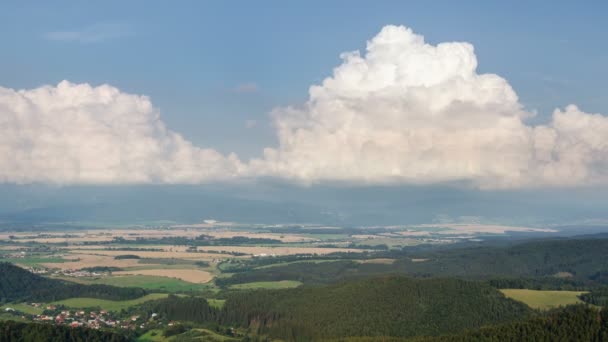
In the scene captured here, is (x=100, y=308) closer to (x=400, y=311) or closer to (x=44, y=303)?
(x=44, y=303)

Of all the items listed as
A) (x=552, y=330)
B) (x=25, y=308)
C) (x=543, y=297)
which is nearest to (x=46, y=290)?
(x=25, y=308)

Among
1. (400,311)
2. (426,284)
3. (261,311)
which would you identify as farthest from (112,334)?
(426,284)

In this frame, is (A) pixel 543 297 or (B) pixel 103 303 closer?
(A) pixel 543 297

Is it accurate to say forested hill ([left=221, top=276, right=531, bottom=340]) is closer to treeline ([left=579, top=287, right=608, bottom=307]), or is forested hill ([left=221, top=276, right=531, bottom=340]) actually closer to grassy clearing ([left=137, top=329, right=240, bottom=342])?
grassy clearing ([left=137, top=329, right=240, bottom=342])

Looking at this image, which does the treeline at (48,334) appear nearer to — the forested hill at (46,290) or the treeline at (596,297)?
the forested hill at (46,290)

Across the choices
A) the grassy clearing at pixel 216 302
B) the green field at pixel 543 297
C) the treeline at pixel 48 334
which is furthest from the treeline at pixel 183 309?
the green field at pixel 543 297

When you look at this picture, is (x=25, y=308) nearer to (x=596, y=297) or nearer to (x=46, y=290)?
(x=46, y=290)

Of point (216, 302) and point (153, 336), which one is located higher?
point (216, 302)
